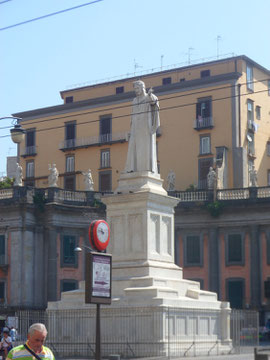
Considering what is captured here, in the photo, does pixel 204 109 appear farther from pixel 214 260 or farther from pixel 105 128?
pixel 214 260

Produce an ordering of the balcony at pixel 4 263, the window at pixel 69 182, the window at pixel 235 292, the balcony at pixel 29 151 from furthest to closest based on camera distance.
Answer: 1. the balcony at pixel 29 151
2. the window at pixel 69 182
3. the balcony at pixel 4 263
4. the window at pixel 235 292

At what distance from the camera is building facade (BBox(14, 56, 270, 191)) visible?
211ft

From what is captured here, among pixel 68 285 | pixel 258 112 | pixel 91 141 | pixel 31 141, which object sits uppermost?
pixel 258 112

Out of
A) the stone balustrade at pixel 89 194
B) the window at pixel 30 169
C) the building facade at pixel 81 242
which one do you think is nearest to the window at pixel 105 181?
the window at pixel 30 169

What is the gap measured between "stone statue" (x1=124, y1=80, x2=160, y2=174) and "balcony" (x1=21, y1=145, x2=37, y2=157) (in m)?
42.1

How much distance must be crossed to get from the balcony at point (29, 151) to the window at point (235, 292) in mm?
24348

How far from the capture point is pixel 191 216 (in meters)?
58.4

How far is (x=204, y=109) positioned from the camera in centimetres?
6494

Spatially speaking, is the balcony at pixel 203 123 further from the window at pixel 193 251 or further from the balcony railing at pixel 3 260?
the balcony railing at pixel 3 260

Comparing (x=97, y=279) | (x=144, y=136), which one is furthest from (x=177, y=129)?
(x=97, y=279)

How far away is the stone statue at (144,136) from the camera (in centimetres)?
3241

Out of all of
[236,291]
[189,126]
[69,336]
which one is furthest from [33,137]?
[69,336]

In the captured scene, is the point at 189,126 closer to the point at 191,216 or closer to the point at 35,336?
the point at 191,216

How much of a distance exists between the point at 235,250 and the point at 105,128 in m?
17.9
